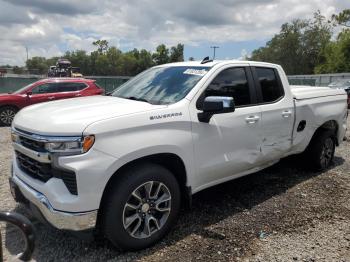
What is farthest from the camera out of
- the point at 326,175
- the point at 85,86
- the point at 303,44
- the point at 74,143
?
the point at 303,44

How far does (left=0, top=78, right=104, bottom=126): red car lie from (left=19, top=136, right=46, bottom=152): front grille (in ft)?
31.7

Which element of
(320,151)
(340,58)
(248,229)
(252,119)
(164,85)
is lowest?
(248,229)

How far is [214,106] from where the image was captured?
3.81 meters

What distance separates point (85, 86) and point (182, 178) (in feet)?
34.4

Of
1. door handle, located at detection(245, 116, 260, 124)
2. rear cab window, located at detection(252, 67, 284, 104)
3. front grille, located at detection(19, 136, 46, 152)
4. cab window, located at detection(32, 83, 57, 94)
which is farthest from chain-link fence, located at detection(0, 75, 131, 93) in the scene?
front grille, located at detection(19, 136, 46, 152)

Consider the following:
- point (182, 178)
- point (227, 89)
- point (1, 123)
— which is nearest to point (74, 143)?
point (182, 178)

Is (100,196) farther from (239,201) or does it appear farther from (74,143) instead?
(239,201)

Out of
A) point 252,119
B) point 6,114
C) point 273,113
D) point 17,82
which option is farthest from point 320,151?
point 17,82

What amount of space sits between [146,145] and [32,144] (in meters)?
1.03

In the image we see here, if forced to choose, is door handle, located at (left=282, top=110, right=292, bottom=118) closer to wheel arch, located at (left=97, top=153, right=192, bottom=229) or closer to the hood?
wheel arch, located at (left=97, top=153, right=192, bottom=229)

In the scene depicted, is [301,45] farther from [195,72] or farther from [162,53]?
[195,72]

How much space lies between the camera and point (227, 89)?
449cm

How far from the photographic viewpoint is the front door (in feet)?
13.3

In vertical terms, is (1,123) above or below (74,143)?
below
